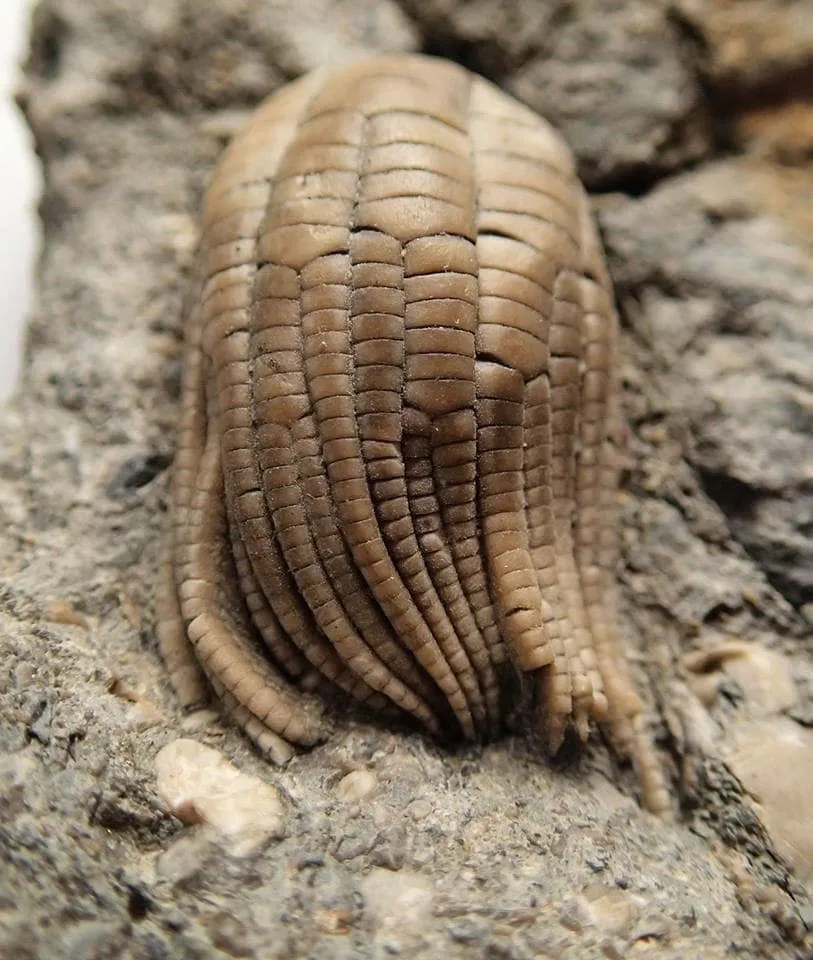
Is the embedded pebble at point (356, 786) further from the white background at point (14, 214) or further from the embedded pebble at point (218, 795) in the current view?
the white background at point (14, 214)

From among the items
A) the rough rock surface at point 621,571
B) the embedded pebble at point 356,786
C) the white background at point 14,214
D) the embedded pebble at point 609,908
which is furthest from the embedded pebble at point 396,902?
the white background at point 14,214

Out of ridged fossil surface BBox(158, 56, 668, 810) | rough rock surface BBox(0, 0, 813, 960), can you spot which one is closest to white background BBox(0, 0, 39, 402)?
rough rock surface BBox(0, 0, 813, 960)

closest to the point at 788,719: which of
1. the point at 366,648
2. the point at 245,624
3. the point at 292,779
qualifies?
the point at 366,648

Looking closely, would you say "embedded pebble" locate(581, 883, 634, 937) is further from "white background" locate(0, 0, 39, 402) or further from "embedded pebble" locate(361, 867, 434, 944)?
"white background" locate(0, 0, 39, 402)

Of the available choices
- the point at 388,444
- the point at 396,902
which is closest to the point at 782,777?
the point at 396,902

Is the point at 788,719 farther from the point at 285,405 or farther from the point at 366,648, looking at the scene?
the point at 285,405

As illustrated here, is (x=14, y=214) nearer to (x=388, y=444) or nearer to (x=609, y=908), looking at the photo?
(x=388, y=444)

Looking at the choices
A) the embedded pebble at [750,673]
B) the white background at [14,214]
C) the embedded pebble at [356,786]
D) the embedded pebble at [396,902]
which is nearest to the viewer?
the embedded pebble at [396,902]
